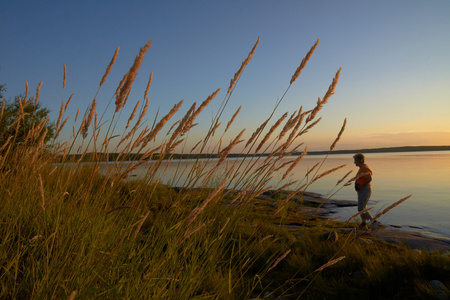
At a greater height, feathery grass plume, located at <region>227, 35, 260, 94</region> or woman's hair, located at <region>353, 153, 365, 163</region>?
feathery grass plume, located at <region>227, 35, 260, 94</region>

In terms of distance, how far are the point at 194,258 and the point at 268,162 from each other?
0.78 m

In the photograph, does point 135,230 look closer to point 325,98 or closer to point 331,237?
point 325,98

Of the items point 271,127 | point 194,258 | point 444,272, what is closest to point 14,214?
point 194,258

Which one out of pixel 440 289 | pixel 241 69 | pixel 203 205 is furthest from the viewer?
pixel 440 289

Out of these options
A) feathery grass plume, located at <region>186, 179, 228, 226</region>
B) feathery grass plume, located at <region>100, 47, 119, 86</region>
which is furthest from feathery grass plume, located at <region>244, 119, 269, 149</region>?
feathery grass plume, located at <region>100, 47, 119, 86</region>

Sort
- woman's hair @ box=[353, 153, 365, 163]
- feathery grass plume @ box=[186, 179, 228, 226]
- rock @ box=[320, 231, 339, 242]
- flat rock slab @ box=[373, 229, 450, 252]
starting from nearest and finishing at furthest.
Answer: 1. feathery grass plume @ box=[186, 179, 228, 226]
2. rock @ box=[320, 231, 339, 242]
3. flat rock slab @ box=[373, 229, 450, 252]
4. woman's hair @ box=[353, 153, 365, 163]

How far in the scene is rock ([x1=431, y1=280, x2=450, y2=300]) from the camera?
2684 millimetres

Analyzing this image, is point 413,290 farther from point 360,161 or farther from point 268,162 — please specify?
point 360,161

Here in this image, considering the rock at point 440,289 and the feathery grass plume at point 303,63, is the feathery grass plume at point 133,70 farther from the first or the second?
the rock at point 440,289

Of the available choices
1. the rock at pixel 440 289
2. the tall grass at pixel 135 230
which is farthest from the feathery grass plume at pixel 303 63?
the rock at pixel 440 289

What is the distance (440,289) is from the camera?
2840 millimetres

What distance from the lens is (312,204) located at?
10.6 metres

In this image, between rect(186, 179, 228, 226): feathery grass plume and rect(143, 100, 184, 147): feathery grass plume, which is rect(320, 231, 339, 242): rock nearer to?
rect(143, 100, 184, 147): feathery grass plume

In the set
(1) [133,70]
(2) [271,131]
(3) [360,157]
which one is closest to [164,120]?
(1) [133,70]
